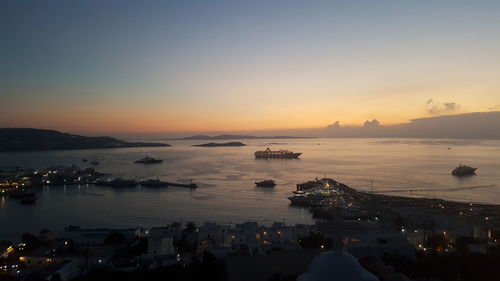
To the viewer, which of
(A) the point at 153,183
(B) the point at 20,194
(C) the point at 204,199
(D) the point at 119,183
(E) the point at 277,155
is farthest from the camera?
(E) the point at 277,155

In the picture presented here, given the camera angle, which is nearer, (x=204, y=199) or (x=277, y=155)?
(x=204, y=199)

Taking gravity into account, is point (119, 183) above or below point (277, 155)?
below

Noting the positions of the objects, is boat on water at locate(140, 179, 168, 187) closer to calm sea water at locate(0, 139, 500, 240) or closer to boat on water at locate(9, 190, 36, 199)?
calm sea water at locate(0, 139, 500, 240)

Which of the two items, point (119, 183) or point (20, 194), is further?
point (119, 183)

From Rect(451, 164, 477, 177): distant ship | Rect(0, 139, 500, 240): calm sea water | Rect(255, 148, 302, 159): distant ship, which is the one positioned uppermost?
Rect(255, 148, 302, 159): distant ship

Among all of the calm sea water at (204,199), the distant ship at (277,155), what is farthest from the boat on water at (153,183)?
the distant ship at (277,155)

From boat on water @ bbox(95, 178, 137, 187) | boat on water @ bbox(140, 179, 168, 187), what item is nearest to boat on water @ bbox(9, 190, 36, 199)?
boat on water @ bbox(95, 178, 137, 187)

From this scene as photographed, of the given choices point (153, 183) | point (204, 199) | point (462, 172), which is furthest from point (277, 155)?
point (204, 199)

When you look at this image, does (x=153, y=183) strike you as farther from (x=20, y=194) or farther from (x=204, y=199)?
(x=20, y=194)

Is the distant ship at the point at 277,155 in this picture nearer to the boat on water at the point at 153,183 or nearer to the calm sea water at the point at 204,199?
the calm sea water at the point at 204,199

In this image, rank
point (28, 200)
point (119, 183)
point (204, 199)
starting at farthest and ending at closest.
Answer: point (119, 183) < point (204, 199) < point (28, 200)

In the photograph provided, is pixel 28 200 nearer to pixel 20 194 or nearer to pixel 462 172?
pixel 20 194

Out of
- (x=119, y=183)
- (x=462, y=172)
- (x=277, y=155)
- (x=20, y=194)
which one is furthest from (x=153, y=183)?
(x=277, y=155)
